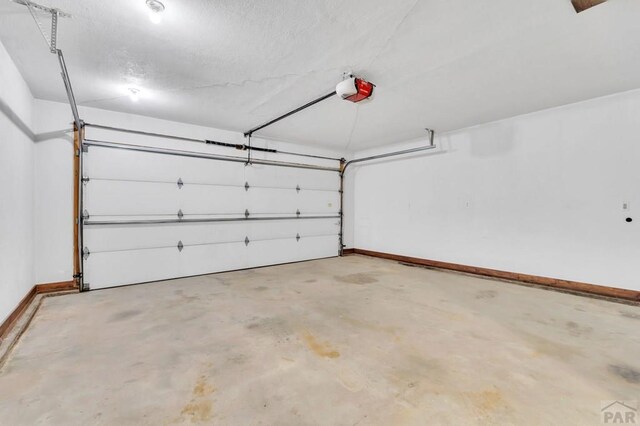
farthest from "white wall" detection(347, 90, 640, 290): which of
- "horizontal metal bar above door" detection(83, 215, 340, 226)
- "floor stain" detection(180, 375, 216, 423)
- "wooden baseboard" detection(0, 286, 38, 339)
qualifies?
"wooden baseboard" detection(0, 286, 38, 339)

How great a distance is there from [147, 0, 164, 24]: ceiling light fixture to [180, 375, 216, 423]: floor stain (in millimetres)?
2492

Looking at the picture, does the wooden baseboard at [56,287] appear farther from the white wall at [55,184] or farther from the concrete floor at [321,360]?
the concrete floor at [321,360]

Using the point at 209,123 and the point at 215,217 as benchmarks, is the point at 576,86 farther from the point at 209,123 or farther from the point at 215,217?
the point at 215,217

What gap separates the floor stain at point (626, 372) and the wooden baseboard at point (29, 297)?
4732mm

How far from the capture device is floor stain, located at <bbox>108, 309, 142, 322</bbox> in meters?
2.78

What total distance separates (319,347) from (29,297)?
3.46 metres

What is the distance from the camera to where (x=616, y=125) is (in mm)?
3463

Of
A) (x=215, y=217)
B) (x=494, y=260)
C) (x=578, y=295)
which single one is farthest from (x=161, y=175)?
(x=578, y=295)

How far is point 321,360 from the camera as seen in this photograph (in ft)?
6.68

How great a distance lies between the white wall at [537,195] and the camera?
11.3 ft

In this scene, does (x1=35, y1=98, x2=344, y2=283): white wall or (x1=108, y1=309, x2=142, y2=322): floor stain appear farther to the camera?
(x1=35, y1=98, x2=344, y2=283): white wall

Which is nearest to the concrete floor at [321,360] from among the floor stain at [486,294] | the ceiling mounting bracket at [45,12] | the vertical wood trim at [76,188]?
the floor stain at [486,294]

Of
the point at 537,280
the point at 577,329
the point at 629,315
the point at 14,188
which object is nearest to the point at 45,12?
the point at 14,188

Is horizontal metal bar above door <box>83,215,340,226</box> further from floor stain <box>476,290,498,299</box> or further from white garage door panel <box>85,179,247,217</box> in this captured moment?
floor stain <box>476,290,498,299</box>
